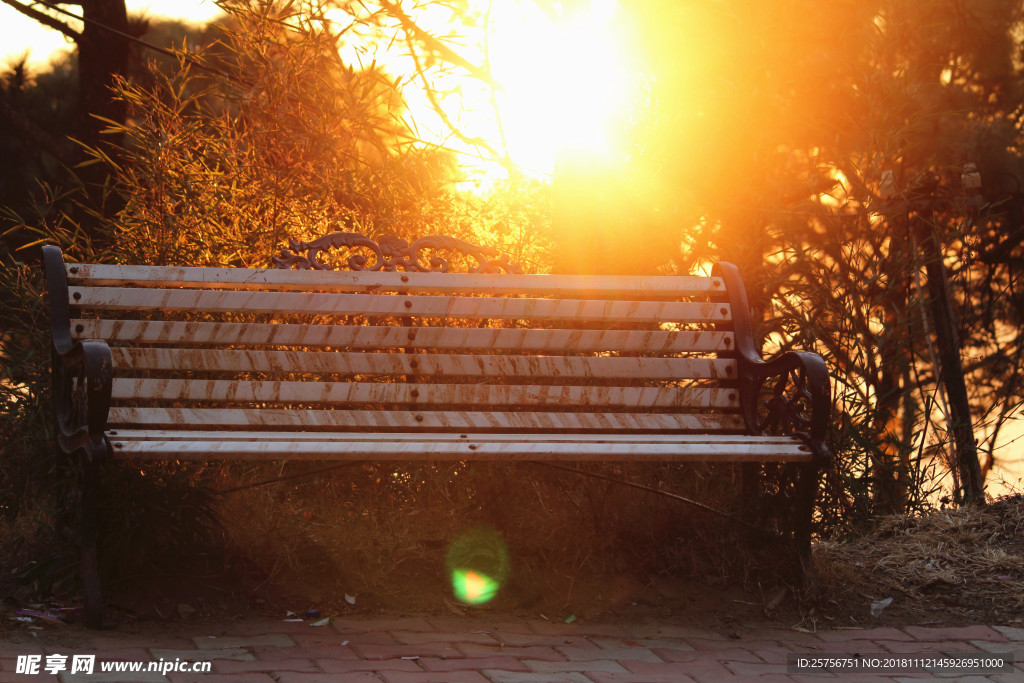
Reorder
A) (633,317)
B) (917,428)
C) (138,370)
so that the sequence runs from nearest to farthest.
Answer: (138,370) → (633,317) → (917,428)

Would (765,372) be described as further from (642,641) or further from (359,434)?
(359,434)

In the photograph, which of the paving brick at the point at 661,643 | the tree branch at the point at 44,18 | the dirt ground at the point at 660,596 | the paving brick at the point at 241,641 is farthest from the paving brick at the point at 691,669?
the tree branch at the point at 44,18

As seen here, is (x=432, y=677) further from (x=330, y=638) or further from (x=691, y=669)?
(x=691, y=669)

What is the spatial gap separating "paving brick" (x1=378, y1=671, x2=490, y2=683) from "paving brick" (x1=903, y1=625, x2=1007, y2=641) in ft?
5.23

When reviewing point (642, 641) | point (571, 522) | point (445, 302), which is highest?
point (445, 302)

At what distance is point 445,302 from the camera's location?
379 centimetres

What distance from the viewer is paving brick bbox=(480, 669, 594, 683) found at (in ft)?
8.96

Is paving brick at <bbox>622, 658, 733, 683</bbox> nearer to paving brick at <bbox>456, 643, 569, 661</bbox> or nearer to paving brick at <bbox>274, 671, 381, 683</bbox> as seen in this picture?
paving brick at <bbox>456, 643, 569, 661</bbox>

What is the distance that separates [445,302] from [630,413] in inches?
33.6

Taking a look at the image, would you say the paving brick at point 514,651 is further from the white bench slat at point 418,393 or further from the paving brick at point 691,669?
the white bench slat at point 418,393

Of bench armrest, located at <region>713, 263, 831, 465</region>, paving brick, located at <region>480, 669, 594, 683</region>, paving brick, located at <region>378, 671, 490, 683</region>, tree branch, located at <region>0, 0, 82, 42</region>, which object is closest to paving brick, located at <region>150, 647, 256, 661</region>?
paving brick, located at <region>378, 671, 490, 683</region>

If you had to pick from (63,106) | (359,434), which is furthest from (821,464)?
(63,106)

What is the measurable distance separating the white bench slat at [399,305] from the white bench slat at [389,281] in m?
0.04

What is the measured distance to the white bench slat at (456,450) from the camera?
9.64 ft
